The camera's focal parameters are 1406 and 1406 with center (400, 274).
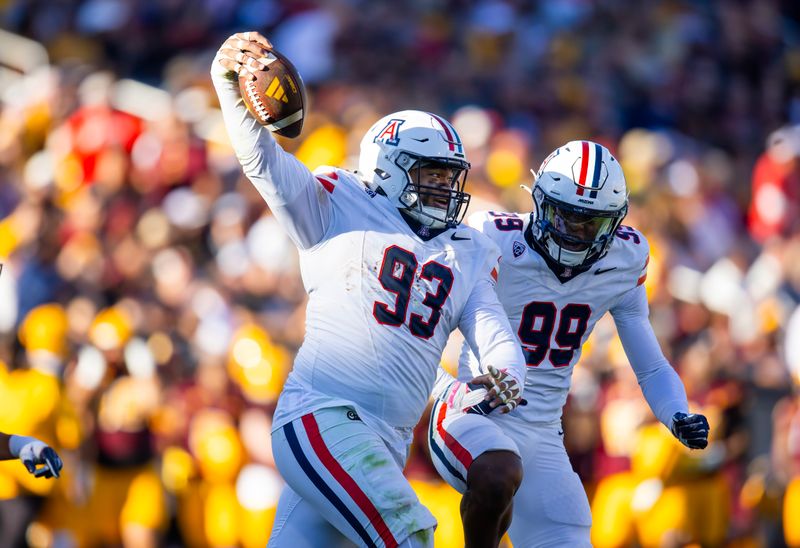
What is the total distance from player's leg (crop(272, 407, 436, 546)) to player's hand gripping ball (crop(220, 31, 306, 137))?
1058 mm

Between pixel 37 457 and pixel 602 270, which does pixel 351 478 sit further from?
pixel 602 270

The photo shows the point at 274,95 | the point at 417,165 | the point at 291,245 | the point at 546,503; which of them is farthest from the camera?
the point at 291,245

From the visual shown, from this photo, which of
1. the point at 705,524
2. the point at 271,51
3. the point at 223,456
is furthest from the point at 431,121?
the point at 705,524

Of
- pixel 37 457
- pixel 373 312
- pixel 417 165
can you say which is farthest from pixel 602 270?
pixel 37 457

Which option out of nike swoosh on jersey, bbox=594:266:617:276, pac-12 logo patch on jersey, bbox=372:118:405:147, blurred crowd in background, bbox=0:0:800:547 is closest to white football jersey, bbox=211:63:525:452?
pac-12 logo patch on jersey, bbox=372:118:405:147

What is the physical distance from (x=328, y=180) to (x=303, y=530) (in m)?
1.32

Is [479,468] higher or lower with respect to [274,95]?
lower

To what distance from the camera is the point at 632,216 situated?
10805 mm

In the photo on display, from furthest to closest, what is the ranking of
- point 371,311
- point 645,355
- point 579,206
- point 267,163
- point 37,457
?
point 645,355 → point 579,206 → point 37,457 → point 371,311 → point 267,163

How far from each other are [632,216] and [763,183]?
1.61 meters

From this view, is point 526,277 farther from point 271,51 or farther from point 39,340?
point 39,340

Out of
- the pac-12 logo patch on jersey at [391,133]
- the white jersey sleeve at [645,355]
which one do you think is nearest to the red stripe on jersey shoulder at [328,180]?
the pac-12 logo patch on jersey at [391,133]

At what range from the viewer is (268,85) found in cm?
485

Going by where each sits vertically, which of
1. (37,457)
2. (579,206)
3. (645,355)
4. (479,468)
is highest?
(579,206)
